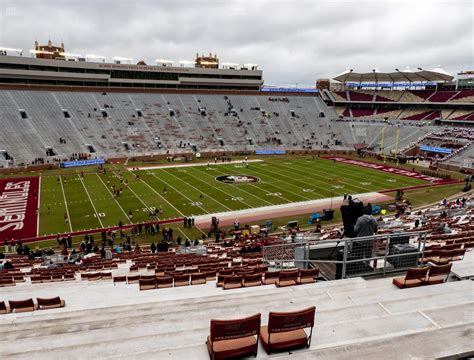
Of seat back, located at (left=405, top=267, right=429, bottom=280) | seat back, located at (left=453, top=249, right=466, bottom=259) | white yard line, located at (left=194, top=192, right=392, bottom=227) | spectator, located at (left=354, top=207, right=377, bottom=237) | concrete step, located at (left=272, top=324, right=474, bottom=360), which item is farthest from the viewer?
white yard line, located at (left=194, top=192, right=392, bottom=227)

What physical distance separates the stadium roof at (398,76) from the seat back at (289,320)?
8363 centimetres

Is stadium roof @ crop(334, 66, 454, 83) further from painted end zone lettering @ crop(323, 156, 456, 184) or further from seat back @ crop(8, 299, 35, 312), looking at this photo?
seat back @ crop(8, 299, 35, 312)

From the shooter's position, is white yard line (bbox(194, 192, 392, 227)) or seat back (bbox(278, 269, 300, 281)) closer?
seat back (bbox(278, 269, 300, 281))

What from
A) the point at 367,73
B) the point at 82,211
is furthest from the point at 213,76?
the point at 82,211

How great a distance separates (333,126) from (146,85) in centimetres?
4290

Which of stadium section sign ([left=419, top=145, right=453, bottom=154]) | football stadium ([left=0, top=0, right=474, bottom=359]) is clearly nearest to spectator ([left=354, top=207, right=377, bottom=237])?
football stadium ([left=0, top=0, right=474, bottom=359])

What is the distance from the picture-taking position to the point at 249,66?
304 ft

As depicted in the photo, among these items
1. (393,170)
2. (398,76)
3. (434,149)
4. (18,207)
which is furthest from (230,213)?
(398,76)

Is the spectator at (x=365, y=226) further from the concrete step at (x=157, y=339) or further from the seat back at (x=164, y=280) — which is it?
the seat back at (x=164, y=280)

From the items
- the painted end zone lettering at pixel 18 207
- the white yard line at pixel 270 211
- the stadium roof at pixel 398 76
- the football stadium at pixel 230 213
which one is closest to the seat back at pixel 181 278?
the football stadium at pixel 230 213

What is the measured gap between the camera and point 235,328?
5113 mm

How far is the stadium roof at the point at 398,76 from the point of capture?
3012 inches

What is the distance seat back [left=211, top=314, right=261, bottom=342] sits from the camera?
199 inches

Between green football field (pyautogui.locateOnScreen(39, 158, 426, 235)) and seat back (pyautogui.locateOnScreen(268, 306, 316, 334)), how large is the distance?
1018 inches
